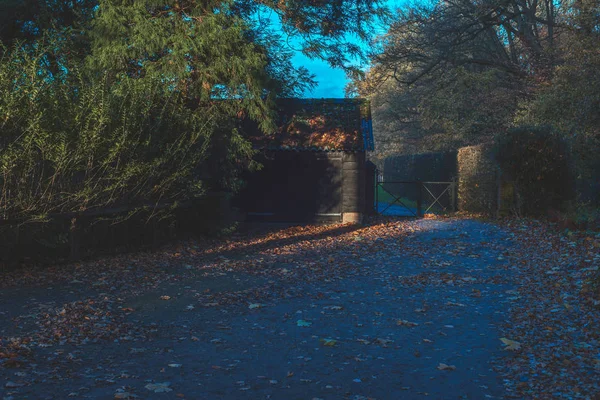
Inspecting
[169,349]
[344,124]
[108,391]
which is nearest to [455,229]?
[344,124]

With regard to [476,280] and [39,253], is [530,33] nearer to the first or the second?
[476,280]

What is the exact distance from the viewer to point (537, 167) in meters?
18.9

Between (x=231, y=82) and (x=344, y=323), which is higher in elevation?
(x=231, y=82)

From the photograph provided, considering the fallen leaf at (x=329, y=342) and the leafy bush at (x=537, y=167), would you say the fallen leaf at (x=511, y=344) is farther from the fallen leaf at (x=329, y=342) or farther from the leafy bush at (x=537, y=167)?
the leafy bush at (x=537, y=167)

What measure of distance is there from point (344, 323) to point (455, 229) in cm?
1096

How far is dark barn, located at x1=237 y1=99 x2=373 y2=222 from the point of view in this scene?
21.3 meters

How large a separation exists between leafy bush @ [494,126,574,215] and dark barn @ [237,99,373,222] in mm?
4930

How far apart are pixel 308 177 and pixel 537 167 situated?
7505mm

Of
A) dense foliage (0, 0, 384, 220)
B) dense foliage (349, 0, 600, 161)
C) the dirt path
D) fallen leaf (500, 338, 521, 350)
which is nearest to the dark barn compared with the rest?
dense foliage (0, 0, 384, 220)

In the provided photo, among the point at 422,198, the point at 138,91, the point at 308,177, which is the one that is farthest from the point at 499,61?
the point at 138,91

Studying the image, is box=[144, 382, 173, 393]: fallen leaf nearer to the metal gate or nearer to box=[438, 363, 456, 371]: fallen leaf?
box=[438, 363, 456, 371]: fallen leaf

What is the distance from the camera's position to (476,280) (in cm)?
1038

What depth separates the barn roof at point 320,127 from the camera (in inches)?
842

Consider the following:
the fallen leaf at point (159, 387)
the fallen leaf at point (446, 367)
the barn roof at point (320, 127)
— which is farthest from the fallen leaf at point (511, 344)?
the barn roof at point (320, 127)
